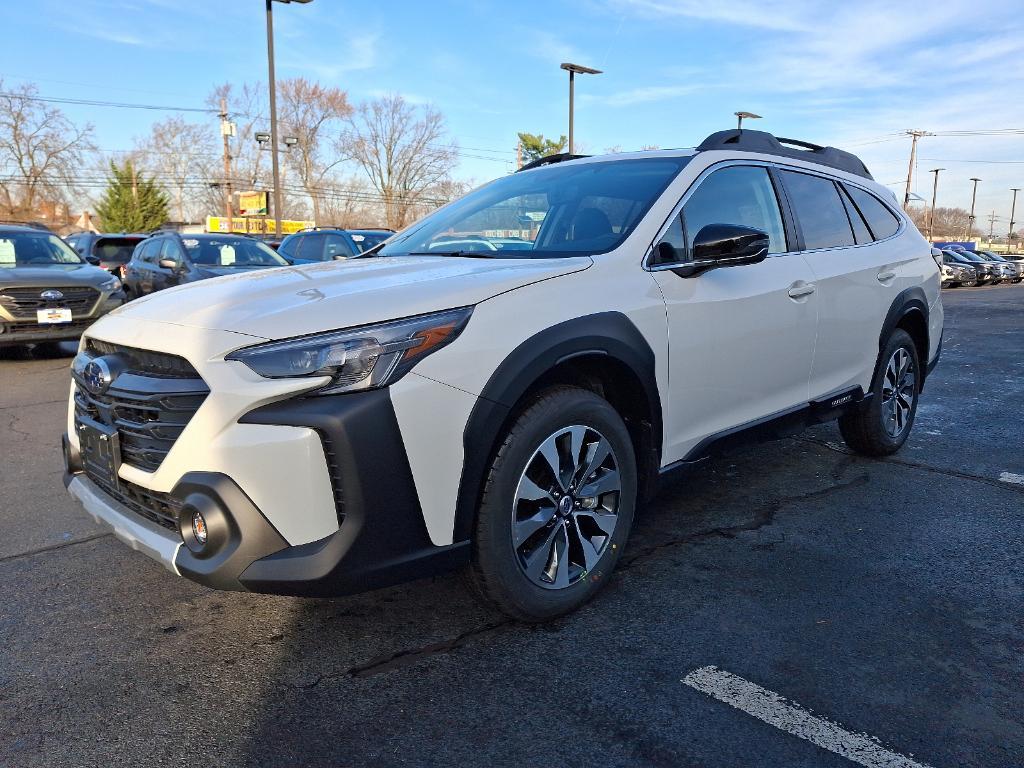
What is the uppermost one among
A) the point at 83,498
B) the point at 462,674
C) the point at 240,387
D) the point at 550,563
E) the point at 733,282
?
the point at 733,282

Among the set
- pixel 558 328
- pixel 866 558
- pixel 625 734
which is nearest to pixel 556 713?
pixel 625 734

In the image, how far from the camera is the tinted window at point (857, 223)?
14.7ft

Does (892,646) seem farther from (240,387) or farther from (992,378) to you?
(992,378)

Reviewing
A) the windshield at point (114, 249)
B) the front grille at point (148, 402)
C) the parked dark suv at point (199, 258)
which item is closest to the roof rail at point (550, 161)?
the front grille at point (148, 402)

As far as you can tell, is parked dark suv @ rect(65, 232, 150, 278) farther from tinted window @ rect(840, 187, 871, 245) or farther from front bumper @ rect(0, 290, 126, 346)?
tinted window @ rect(840, 187, 871, 245)

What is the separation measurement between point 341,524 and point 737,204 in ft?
8.03

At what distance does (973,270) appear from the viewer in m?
34.5

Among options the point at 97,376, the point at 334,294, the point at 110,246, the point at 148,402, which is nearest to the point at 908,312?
the point at 334,294

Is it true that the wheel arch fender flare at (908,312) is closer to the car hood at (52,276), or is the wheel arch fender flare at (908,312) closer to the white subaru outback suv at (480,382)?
the white subaru outback suv at (480,382)

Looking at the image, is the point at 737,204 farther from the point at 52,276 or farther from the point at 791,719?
the point at 52,276

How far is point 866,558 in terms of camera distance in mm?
3406

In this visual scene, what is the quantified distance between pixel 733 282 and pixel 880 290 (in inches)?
63.0

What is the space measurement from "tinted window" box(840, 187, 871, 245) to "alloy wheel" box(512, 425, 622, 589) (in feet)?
8.22

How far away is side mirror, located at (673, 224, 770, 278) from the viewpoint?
3.10m
